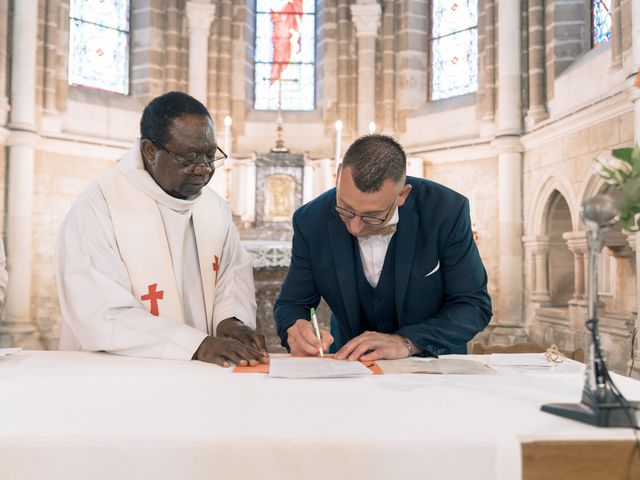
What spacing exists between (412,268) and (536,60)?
7.71 meters

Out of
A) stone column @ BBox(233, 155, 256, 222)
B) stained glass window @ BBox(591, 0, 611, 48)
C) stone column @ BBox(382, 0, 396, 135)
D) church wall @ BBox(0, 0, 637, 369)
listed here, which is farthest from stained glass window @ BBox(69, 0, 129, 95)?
stained glass window @ BBox(591, 0, 611, 48)

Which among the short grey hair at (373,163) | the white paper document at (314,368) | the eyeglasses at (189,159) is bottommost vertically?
the white paper document at (314,368)

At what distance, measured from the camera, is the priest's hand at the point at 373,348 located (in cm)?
213

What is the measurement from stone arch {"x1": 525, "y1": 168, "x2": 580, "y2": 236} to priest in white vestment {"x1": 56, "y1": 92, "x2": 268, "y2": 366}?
618cm

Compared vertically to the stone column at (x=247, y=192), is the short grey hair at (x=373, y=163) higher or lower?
lower

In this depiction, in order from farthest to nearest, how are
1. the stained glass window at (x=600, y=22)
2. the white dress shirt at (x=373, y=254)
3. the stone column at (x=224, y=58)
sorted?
the stone column at (x=224, y=58), the stained glass window at (x=600, y=22), the white dress shirt at (x=373, y=254)

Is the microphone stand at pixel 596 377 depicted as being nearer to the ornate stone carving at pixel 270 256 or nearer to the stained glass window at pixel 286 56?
the ornate stone carving at pixel 270 256

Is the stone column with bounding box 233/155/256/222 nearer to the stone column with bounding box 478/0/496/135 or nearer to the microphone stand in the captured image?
the stone column with bounding box 478/0/496/135

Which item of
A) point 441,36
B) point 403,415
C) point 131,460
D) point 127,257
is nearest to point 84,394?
point 131,460

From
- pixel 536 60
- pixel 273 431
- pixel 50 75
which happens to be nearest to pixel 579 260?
pixel 536 60

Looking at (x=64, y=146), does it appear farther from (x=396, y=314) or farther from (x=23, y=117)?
(x=396, y=314)

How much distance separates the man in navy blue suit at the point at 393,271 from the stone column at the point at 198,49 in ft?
27.6

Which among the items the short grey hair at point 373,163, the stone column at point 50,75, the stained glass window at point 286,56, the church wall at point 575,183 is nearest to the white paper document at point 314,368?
the short grey hair at point 373,163

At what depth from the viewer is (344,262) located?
8.27 ft
